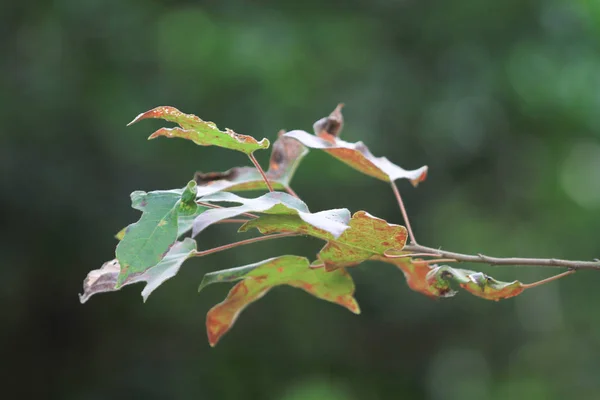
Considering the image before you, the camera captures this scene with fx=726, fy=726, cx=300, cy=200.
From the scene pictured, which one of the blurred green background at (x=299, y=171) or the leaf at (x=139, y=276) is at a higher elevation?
the leaf at (x=139, y=276)

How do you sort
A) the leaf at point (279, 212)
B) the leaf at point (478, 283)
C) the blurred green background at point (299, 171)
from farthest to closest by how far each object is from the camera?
the blurred green background at point (299, 171) < the leaf at point (478, 283) < the leaf at point (279, 212)

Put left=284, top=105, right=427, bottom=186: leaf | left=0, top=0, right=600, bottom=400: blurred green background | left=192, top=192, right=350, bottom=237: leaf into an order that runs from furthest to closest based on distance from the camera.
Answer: left=0, top=0, right=600, bottom=400: blurred green background → left=284, top=105, right=427, bottom=186: leaf → left=192, top=192, right=350, bottom=237: leaf

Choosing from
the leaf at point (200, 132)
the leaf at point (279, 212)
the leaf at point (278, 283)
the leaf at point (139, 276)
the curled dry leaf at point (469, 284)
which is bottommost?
the leaf at point (278, 283)

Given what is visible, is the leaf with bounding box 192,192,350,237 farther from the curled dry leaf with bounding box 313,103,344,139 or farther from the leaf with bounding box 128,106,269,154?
the curled dry leaf with bounding box 313,103,344,139

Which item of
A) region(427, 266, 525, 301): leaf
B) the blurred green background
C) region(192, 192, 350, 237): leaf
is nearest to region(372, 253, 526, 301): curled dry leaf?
region(427, 266, 525, 301): leaf

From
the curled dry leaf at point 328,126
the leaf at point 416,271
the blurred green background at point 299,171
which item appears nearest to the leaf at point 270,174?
the curled dry leaf at point 328,126

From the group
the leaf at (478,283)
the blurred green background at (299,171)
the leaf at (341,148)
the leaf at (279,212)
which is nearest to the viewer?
the leaf at (279,212)

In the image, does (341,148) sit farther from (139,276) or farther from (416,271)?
(139,276)

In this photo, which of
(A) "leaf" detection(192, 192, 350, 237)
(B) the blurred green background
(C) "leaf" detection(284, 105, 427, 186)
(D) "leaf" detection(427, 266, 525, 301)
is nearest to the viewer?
(A) "leaf" detection(192, 192, 350, 237)

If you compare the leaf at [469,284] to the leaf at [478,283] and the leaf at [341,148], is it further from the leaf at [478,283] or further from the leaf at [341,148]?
the leaf at [341,148]
